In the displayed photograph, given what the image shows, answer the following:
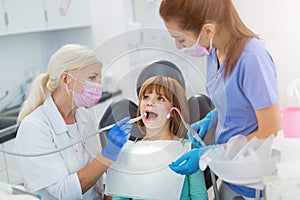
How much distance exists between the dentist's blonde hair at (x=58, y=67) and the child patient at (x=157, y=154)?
219mm

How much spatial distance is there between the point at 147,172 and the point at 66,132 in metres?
0.32

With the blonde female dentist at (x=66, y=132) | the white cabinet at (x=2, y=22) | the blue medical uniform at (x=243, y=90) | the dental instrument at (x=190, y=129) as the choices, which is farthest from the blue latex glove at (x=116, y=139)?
the white cabinet at (x=2, y=22)

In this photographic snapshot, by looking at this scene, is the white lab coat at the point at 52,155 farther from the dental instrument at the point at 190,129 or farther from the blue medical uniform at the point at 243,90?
the blue medical uniform at the point at 243,90

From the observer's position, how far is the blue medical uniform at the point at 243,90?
1075mm

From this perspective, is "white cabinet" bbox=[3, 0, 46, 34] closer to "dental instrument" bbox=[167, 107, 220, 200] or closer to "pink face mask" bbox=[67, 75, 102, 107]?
"pink face mask" bbox=[67, 75, 102, 107]

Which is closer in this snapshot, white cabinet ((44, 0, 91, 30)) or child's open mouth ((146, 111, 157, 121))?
child's open mouth ((146, 111, 157, 121))

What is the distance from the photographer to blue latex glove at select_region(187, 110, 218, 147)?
4.20 ft

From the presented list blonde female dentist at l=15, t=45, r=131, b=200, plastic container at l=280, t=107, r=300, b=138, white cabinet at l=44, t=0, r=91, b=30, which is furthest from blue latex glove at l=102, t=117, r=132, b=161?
white cabinet at l=44, t=0, r=91, b=30

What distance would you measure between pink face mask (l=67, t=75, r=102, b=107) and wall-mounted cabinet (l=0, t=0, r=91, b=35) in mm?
1331

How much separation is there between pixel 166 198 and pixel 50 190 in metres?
0.38

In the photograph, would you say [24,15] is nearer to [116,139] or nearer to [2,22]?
[2,22]

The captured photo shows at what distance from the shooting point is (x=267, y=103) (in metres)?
1.07

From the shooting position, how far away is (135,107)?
1.35m

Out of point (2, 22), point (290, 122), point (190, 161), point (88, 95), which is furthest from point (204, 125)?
point (2, 22)
